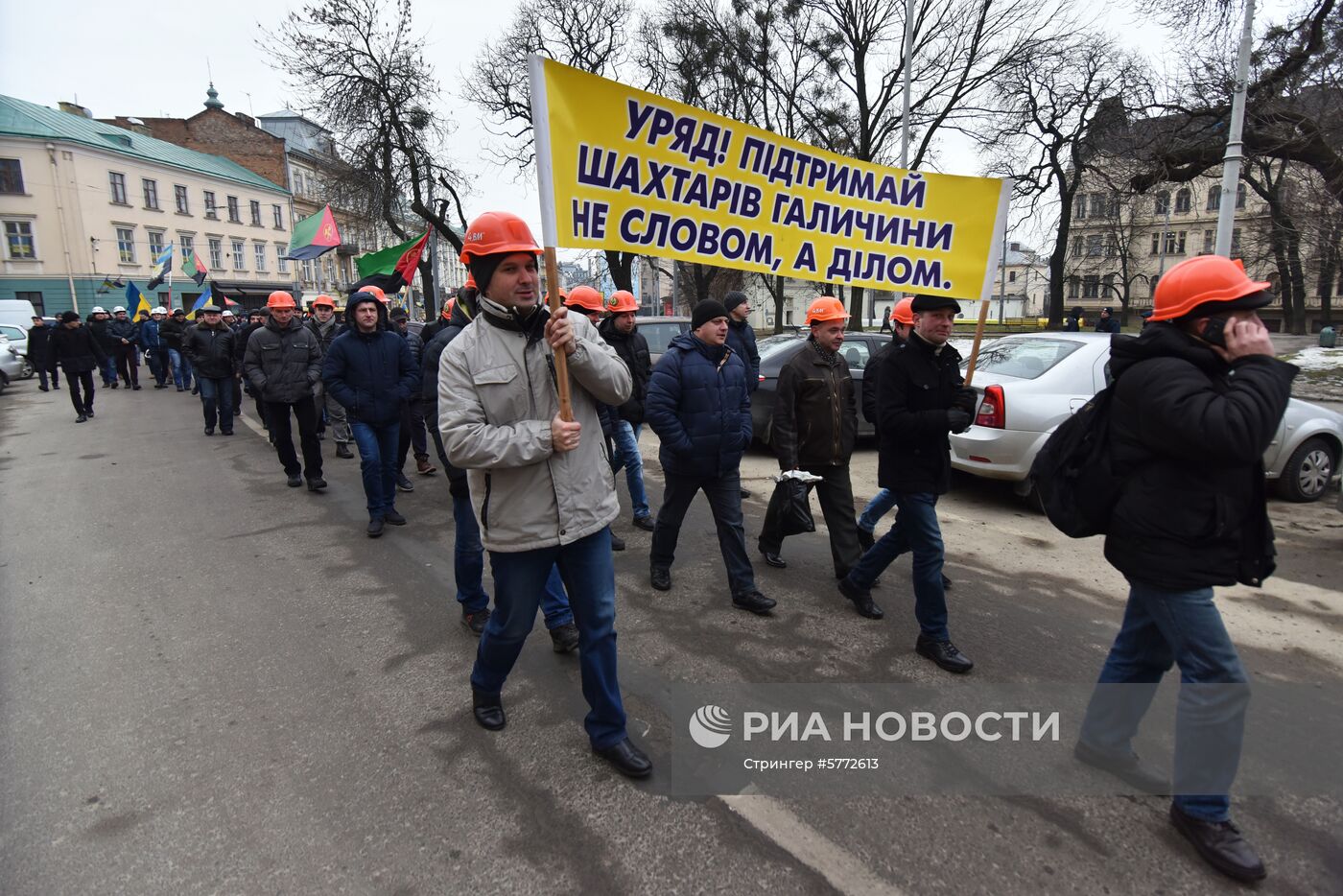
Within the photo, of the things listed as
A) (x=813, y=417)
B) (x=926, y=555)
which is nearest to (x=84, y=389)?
(x=813, y=417)

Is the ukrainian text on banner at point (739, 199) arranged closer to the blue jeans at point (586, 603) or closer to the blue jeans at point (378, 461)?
the blue jeans at point (586, 603)

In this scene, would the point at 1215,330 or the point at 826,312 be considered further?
the point at 826,312

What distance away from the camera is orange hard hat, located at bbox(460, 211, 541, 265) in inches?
97.8

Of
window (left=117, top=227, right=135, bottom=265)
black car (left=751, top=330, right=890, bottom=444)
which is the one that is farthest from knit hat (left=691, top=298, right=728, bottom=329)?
window (left=117, top=227, right=135, bottom=265)

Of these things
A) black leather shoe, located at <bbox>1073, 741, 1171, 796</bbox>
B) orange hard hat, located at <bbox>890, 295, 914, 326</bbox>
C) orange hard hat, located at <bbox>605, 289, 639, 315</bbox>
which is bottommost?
black leather shoe, located at <bbox>1073, 741, 1171, 796</bbox>

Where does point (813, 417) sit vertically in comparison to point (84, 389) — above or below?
above

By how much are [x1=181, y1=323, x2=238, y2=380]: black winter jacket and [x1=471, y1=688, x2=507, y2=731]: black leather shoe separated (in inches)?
363

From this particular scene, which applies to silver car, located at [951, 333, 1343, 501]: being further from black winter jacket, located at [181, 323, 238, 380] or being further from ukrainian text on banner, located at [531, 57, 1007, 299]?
black winter jacket, located at [181, 323, 238, 380]

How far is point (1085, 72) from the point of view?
22391 mm

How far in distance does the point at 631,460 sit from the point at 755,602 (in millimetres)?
2036

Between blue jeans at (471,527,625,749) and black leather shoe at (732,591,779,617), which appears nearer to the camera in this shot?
blue jeans at (471,527,625,749)

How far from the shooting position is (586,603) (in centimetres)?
267

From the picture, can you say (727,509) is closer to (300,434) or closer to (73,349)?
(300,434)

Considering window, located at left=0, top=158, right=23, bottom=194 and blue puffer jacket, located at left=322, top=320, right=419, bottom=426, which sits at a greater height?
window, located at left=0, top=158, right=23, bottom=194
